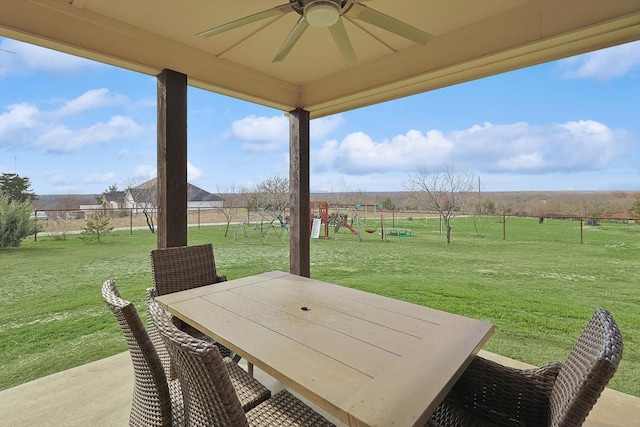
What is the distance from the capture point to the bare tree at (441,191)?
19.8ft

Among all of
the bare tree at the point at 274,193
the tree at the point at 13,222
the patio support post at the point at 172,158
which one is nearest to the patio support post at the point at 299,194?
the patio support post at the point at 172,158

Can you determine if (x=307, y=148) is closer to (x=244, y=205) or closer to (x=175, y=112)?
(x=175, y=112)

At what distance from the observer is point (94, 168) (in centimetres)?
359

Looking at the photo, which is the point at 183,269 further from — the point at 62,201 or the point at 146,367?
the point at 62,201

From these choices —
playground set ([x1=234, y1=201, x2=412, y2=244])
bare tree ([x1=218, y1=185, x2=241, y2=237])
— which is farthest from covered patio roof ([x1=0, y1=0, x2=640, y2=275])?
playground set ([x1=234, y1=201, x2=412, y2=244])

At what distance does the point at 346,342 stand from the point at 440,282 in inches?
167

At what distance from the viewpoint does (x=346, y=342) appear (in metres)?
1.27

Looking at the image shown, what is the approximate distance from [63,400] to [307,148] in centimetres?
298

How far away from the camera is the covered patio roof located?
6.17 ft

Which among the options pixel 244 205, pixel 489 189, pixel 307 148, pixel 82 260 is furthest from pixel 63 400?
pixel 489 189

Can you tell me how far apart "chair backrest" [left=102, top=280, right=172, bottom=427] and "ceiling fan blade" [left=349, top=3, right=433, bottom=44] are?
5.46 ft

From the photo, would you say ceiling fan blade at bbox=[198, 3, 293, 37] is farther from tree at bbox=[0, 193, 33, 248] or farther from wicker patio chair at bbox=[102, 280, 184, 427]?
tree at bbox=[0, 193, 33, 248]

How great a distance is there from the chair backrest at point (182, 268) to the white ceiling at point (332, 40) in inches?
58.4

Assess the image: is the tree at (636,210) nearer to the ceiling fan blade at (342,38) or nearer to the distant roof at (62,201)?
the ceiling fan blade at (342,38)
